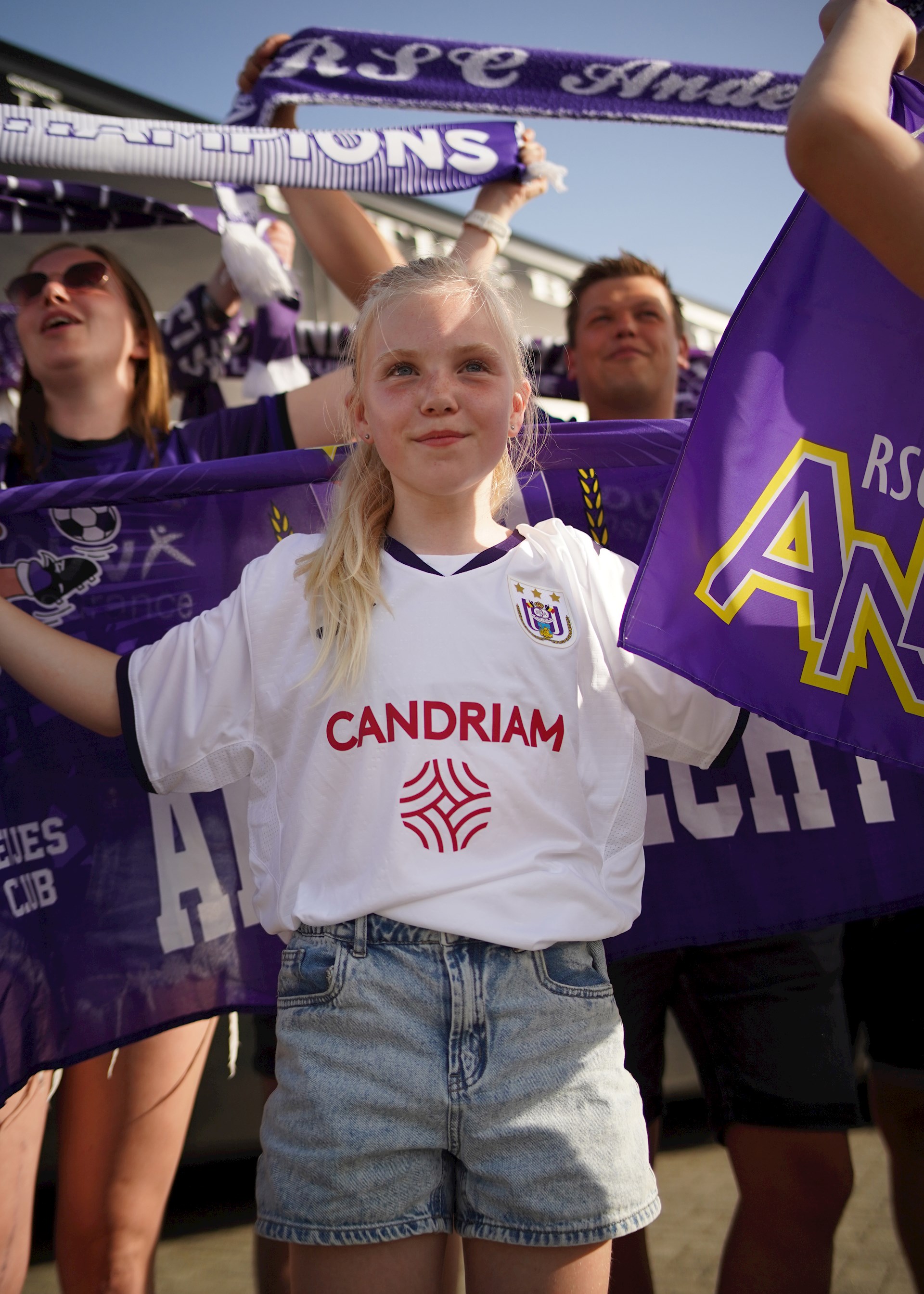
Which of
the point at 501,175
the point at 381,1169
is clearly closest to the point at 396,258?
the point at 501,175

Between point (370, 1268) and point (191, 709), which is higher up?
point (191, 709)

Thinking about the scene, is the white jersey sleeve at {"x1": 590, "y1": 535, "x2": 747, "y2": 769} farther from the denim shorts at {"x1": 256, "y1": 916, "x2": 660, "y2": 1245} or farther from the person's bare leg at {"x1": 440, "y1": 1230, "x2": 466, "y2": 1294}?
the person's bare leg at {"x1": 440, "y1": 1230, "x2": 466, "y2": 1294}

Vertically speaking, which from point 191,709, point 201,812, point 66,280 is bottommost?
point 201,812

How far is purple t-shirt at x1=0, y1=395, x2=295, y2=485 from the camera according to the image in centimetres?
228

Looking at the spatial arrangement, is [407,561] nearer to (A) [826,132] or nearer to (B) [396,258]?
(A) [826,132]

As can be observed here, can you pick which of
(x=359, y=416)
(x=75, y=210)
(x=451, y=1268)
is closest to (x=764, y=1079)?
(x=451, y=1268)

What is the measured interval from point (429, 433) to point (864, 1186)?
288 cm

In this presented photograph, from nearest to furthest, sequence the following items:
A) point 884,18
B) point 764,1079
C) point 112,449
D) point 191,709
Result: point 884,18 → point 191,709 → point 764,1079 → point 112,449

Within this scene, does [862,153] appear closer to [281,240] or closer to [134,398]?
[134,398]

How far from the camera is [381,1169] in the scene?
1.29m

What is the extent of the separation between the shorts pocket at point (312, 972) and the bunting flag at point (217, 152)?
5.37 feet

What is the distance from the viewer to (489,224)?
2.56m

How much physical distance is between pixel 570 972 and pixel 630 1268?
3.09 ft

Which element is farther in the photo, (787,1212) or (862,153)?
(787,1212)
